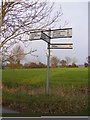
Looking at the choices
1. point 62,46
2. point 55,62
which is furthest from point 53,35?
point 55,62

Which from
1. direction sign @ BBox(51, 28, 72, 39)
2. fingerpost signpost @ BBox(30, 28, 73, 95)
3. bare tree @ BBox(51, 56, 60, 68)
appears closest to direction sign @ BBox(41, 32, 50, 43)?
fingerpost signpost @ BBox(30, 28, 73, 95)

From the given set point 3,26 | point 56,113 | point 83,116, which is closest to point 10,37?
point 3,26

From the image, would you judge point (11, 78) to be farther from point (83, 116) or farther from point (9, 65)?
point (83, 116)

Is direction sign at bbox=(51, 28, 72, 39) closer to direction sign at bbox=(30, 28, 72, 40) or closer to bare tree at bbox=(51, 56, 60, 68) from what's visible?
direction sign at bbox=(30, 28, 72, 40)

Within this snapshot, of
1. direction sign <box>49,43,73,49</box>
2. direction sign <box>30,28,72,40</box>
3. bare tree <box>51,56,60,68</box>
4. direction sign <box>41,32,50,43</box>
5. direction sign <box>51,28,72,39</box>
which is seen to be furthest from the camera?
bare tree <box>51,56,60,68</box>

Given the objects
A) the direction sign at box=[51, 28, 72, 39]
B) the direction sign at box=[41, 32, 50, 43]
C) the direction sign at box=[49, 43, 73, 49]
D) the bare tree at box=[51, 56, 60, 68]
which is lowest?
the bare tree at box=[51, 56, 60, 68]

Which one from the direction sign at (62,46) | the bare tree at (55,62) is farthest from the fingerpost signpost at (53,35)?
the bare tree at (55,62)

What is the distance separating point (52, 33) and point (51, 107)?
10.2ft

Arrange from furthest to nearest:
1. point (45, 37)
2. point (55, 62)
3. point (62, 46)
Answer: point (55, 62)
point (62, 46)
point (45, 37)

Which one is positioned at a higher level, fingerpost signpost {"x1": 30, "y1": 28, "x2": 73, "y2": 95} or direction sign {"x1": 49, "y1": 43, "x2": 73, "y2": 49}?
fingerpost signpost {"x1": 30, "y1": 28, "x2": 73, "y2": 95}

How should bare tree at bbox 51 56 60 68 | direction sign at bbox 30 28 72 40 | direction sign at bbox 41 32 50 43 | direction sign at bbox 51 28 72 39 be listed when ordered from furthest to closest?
bare tree at bbox 51 56 60 68, direction sign at bbox 51 28 72 39, direction sign at bbox 41 32 50 43, direction sign at bbox 30 28 72 40

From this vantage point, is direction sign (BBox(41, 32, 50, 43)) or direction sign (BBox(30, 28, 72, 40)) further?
direction sign (BBox(41, 32, 50, 43))

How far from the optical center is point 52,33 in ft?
27.7

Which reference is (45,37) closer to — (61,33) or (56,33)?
(56,33)
